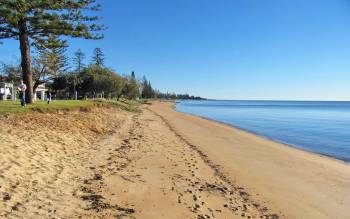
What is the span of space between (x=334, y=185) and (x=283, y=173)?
192cm

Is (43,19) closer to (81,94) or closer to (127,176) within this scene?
(127,176)

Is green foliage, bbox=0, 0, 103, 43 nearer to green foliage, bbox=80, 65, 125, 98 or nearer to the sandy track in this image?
the sandy track

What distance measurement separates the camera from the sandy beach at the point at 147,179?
8.27 m

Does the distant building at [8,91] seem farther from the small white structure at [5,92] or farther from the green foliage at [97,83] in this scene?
the green foliage at [97,83]

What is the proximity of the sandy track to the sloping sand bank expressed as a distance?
24.6 inches

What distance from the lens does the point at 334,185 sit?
12.1 m

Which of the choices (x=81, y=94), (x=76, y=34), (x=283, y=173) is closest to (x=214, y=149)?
(x=283, y=173)

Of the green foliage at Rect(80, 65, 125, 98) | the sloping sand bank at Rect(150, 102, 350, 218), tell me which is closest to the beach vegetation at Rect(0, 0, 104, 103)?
the sloping sand bank at Rect(150, 102, 350, 218)

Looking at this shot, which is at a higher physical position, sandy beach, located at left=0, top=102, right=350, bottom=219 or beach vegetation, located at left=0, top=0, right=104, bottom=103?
beach vegetation, located at left=0, top=0, right=104, bottom=103

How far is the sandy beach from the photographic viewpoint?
8.27 metres

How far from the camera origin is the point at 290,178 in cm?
1275

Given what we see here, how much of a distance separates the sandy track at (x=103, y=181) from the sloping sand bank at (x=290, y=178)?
2.05 feet

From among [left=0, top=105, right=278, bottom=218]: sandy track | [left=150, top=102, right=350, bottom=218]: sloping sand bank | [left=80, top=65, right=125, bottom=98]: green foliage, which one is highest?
[left=80, top=65, right=125, bottom=98]: green foliage

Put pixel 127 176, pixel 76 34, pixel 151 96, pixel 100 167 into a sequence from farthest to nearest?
pixel 151 96, pixel 76 34, pixel 100 167, pixel 127 176
